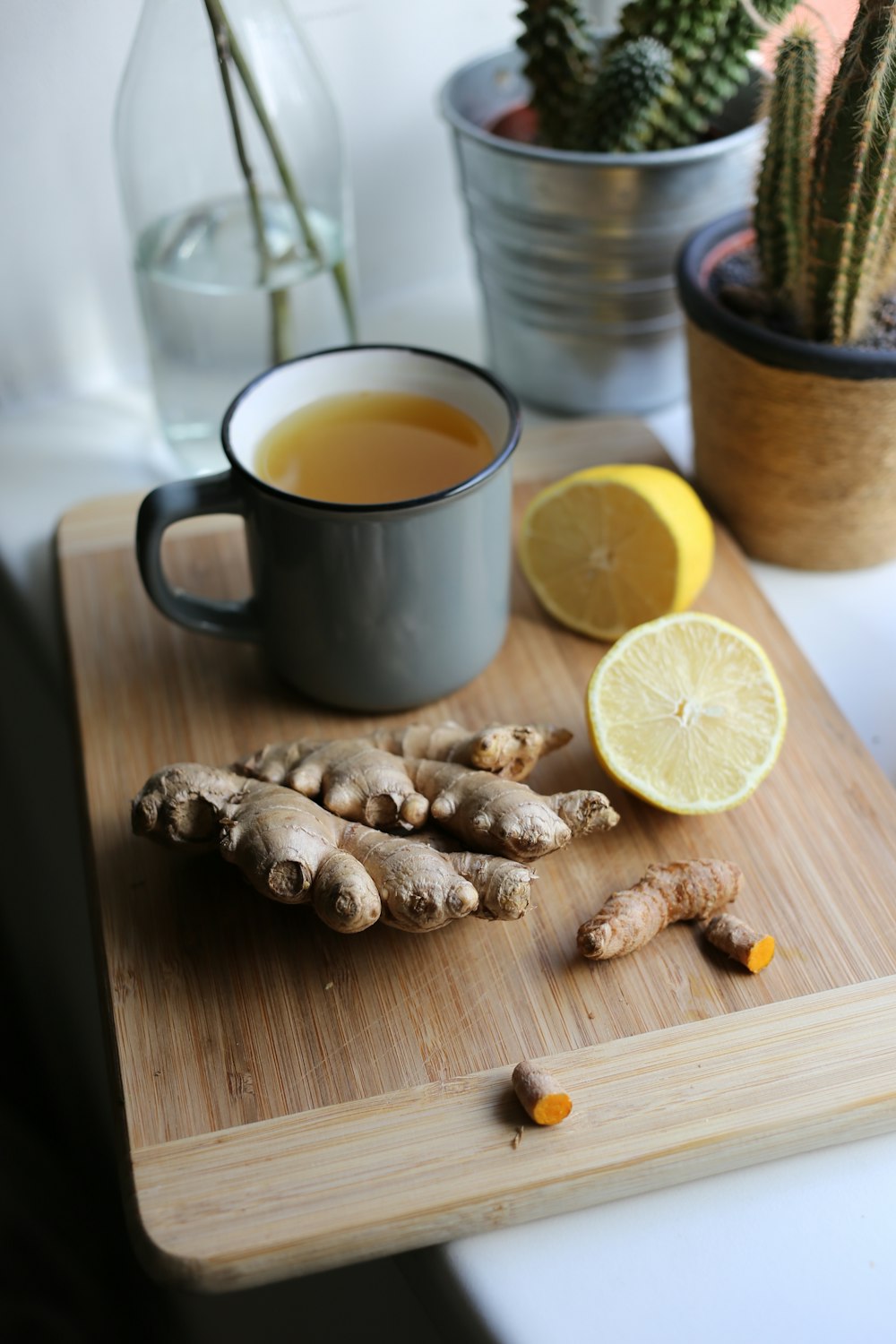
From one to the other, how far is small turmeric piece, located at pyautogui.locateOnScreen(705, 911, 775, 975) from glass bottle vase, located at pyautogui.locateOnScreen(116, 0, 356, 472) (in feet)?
1.88

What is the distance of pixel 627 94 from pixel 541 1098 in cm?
68

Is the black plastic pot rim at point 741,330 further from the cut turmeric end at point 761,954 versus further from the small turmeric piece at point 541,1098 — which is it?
the small turmeric piece at point 541,1098

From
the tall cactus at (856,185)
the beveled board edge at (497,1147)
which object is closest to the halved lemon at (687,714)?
the beveled board edge at (497,1147)

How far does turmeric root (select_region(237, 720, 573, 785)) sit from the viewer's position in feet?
2.29

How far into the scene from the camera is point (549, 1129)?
1.88ft

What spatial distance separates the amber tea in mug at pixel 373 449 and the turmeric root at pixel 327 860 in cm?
20

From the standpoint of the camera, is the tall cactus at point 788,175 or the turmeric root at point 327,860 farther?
the tall cactus at point 788,175

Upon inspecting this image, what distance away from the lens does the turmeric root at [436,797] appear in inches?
25.3

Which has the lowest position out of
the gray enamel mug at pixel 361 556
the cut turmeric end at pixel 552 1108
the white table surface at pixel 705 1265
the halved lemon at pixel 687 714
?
the white table surface at pixel 705 1265

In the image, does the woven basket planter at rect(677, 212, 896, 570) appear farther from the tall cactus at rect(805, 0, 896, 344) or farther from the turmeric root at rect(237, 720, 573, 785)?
the turmeric root at rect(237, 720, 573, 785)

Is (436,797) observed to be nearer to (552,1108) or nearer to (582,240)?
(552,1108)

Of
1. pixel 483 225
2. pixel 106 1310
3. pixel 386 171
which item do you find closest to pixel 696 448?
pixel 483 225

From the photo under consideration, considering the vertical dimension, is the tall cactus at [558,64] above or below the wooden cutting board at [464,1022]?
above

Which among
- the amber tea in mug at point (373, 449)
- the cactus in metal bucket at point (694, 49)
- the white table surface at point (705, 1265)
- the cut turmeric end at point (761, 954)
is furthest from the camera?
the cactus in metal bucket at point (694, 49)
